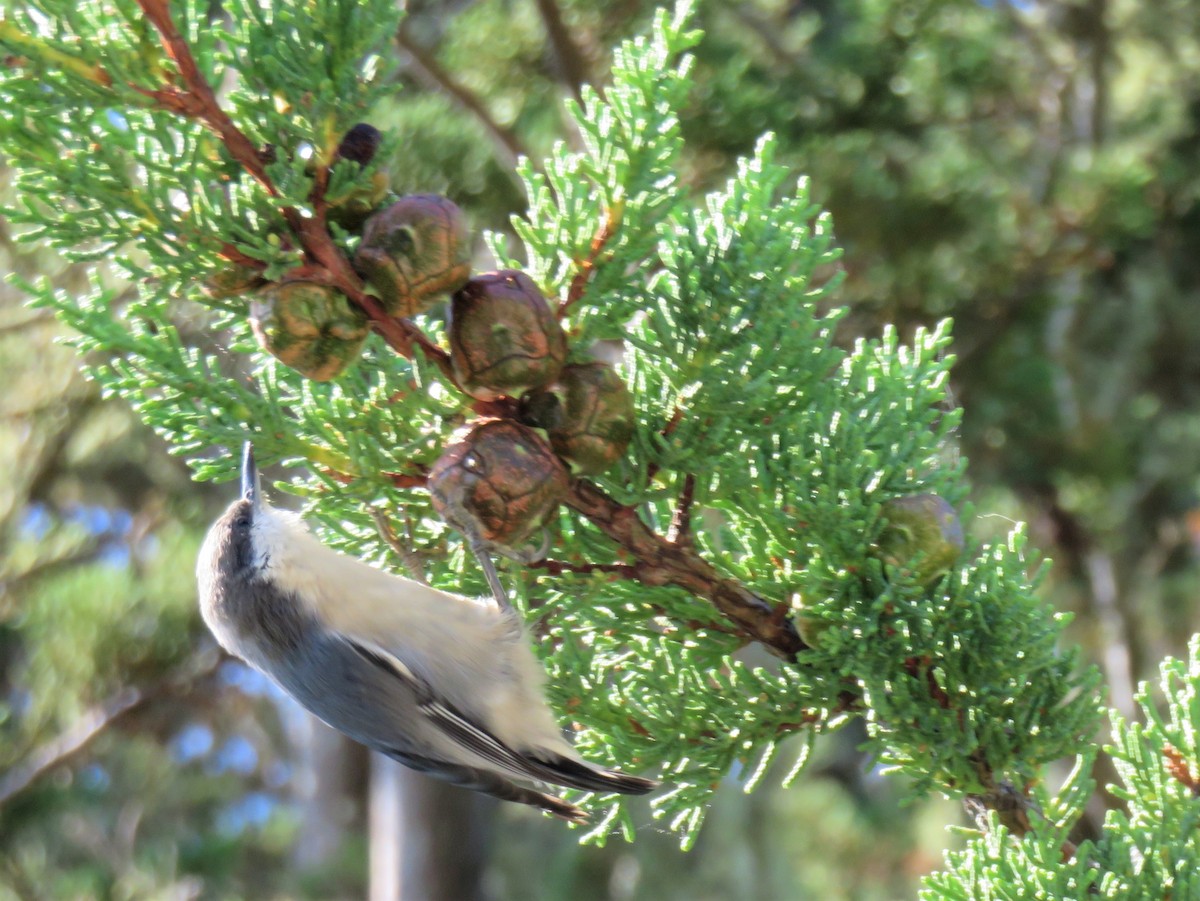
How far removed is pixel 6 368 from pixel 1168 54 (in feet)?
17.8

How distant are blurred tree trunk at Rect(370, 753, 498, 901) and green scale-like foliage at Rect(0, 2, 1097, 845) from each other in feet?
9.78

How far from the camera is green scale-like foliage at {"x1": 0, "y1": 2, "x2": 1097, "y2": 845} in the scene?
1.15 metres

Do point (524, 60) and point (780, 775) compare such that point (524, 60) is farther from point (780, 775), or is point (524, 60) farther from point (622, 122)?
point (780, 775)

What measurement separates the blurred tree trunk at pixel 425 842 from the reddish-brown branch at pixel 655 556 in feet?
9.89

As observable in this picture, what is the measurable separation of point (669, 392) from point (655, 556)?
184 mm

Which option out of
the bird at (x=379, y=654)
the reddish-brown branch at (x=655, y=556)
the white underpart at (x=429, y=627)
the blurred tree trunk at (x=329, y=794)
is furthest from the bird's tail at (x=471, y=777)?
the blurred tree trunk at (x=329, y=794)

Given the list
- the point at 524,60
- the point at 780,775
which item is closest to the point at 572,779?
the point at 524,60

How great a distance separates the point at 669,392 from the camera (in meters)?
1.31

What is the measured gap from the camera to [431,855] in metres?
4.12

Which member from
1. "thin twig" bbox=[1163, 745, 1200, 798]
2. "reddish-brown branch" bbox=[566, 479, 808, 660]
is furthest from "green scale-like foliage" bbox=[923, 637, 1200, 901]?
"reddish-brown branch" bbox=[566, 479, 808, 660]

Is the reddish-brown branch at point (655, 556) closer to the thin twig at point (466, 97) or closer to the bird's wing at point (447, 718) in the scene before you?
the bird's wing at point (447, 718)

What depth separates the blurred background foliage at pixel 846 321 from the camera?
3.52 meters

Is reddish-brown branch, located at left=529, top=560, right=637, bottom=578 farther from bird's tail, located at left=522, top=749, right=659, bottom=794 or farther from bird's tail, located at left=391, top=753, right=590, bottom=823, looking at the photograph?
bird's tail, located at left=391, top=753, right=590, bottom=823

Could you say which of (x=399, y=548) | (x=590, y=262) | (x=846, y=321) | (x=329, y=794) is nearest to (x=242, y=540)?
(x=399, y=548)
